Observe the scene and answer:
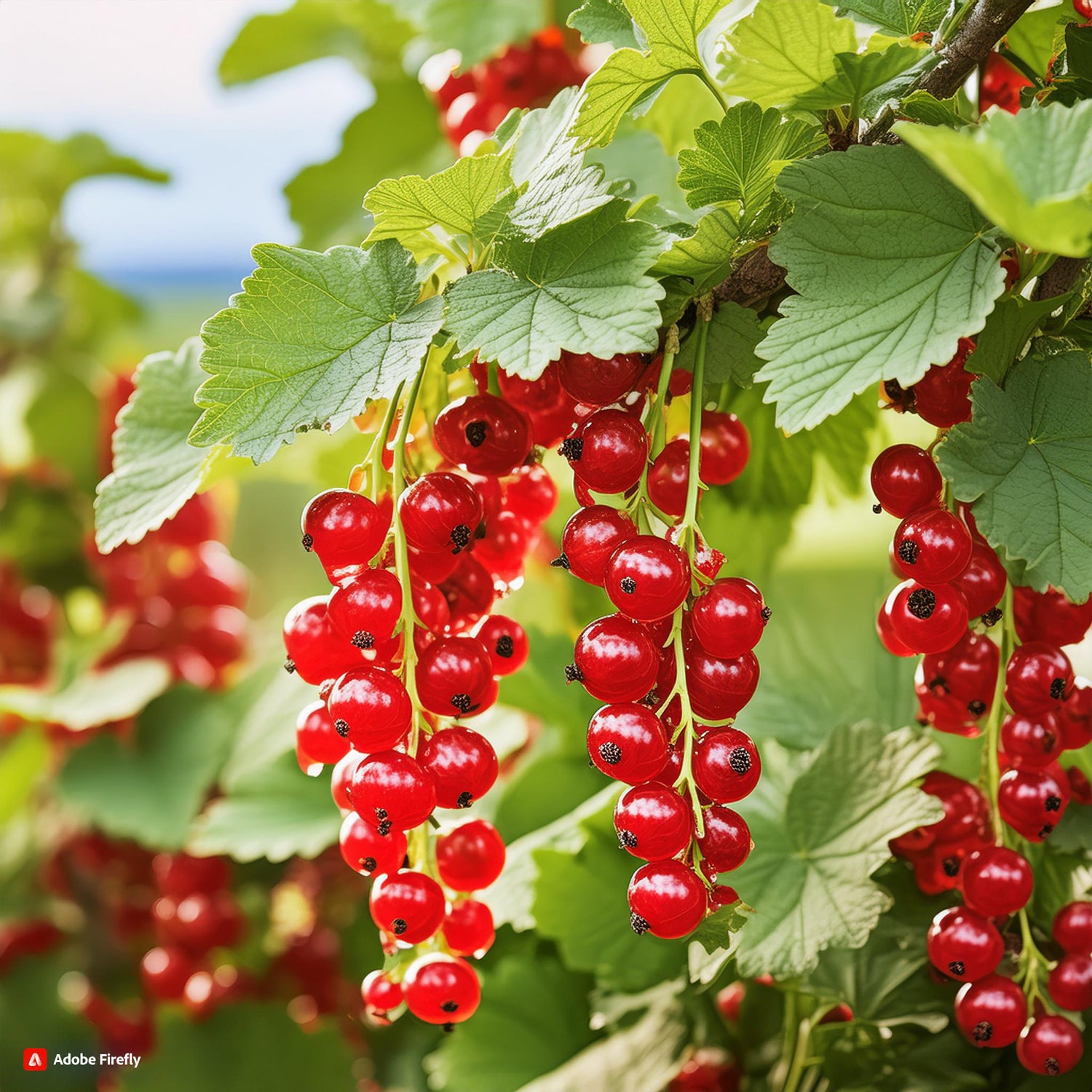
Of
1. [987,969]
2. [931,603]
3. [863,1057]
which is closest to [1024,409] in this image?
[931,603]

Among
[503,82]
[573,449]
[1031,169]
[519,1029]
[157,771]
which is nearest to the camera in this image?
[1031,169]

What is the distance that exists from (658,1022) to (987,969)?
211 millimetres

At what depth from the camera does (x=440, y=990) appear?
0.36 metres

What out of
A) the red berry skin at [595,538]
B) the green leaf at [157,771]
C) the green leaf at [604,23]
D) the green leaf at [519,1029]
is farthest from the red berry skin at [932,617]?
the green leaf at [157,771]

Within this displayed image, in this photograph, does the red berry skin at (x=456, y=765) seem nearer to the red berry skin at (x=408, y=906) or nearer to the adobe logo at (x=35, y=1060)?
the red berry skin at (x=408, y=906)

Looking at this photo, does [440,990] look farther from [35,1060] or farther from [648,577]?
[35,1060]

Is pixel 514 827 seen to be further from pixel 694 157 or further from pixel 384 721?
pixel 694 157

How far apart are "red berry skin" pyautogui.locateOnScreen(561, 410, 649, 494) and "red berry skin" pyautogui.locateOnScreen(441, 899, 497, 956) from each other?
17cm

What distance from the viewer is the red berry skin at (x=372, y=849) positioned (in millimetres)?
349

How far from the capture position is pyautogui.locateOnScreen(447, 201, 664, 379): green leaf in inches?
12.0

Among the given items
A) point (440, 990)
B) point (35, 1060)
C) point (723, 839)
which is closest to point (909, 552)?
point (723, 839)

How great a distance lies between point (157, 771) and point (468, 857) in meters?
0.54

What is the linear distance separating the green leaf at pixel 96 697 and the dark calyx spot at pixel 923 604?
63cm

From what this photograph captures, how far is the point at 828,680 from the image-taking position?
1.94ft
